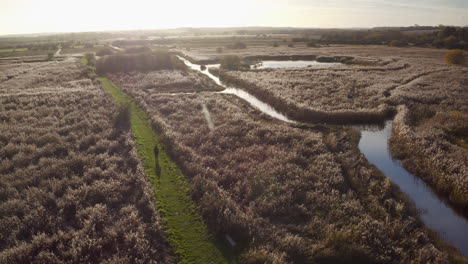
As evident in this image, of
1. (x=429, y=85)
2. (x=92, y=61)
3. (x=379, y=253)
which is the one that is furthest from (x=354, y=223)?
(x=92, y=61)

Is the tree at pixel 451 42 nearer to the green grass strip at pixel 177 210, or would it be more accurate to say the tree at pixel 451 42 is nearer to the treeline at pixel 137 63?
the treeline at pixel 137 63

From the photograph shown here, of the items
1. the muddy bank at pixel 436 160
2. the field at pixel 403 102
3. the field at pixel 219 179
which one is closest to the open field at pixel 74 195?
the field at pixel 219 179

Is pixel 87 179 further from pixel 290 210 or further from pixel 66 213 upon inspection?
pixel 290 210

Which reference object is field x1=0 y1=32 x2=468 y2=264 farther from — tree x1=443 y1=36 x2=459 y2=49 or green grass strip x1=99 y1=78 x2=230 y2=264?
tree x1=443 y1=36 x2=459 y2=49

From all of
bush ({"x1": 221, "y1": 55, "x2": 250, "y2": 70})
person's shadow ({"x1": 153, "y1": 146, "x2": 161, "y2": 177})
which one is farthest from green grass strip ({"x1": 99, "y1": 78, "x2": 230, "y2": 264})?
bush ({"x1": 221, "y1": 55, "x2": 250, "y2": 70})

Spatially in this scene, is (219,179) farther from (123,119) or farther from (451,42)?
(451,42)

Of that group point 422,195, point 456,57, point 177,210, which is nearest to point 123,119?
point 177,210
